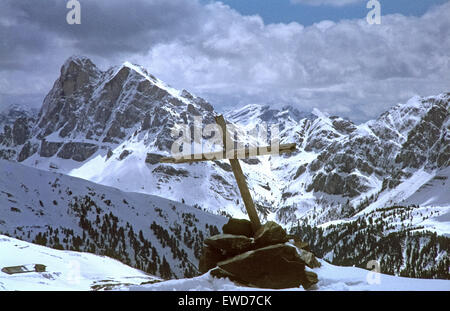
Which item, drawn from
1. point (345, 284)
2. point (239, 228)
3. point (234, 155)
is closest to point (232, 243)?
point (239, 228)

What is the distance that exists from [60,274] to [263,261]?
55.0 feet

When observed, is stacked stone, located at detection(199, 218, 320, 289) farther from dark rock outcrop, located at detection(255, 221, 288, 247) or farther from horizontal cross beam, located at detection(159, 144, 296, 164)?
horizontal cross beam, located at detection(159, 144, 296, 164)

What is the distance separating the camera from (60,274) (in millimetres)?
28109

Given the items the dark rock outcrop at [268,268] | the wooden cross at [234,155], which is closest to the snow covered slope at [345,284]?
the dark rock outcrop at [268,268]

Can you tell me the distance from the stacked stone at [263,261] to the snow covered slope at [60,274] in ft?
24.4

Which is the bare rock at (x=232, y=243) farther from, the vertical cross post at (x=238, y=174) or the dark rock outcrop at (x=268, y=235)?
the vertical cross post at (x=238, y=174)

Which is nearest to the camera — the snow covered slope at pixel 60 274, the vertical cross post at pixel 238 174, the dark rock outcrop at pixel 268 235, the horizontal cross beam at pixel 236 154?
the horizontal cross beam at pixel 236 154

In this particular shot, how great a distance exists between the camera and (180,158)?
59.8ft

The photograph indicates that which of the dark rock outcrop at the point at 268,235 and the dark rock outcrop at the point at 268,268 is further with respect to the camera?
the dark rock outcrop at the point at 268,235

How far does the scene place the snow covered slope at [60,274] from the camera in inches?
894

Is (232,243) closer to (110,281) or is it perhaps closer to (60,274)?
(110,281)
